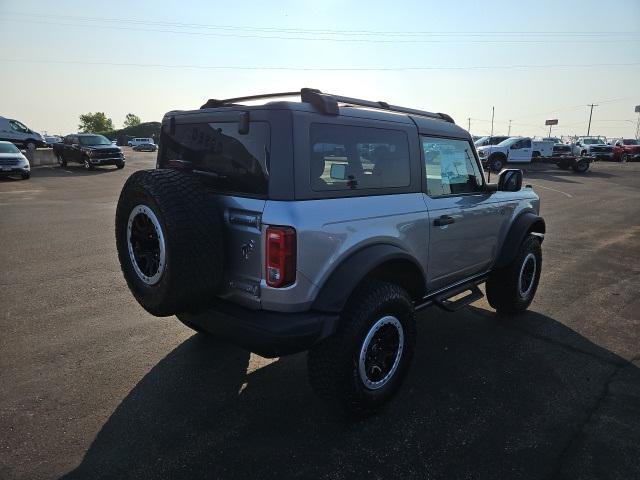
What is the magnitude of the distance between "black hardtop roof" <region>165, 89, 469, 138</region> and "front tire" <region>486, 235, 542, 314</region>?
1.43 metres

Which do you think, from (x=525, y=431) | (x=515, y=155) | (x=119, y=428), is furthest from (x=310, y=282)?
(x=515, y=155)

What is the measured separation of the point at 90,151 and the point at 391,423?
2373 cm

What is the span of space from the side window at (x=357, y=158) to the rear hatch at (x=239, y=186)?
32 cm

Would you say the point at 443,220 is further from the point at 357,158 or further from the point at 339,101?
the point at 339,101

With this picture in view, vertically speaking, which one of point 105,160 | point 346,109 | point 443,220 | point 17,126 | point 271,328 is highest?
point 17,126

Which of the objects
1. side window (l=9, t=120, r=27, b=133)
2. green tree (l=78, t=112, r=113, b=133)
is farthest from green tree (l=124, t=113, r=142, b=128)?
side window (l=9, t=120, r=27, b=133)

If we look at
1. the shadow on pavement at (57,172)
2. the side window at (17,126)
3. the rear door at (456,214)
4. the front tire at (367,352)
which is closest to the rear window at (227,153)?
the front tire at (367,352)

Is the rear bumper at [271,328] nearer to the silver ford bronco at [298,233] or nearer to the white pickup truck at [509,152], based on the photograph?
the silver ford bronco at [298,233]

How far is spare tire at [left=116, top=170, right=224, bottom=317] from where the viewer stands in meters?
2.37

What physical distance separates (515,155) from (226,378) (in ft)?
93.5

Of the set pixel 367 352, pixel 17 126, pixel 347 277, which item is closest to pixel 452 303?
pixel 367 352

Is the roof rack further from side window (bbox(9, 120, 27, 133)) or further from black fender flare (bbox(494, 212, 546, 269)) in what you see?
side window (bbox(9, 120, 27, 133))

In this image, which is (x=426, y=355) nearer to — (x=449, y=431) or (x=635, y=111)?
(x=449, y=431)

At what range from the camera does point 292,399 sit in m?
3.03
